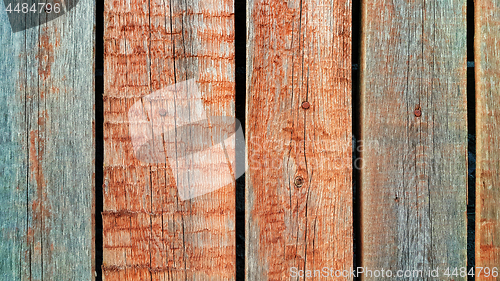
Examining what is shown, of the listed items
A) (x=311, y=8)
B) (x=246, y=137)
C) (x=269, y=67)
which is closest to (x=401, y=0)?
(x=311, y=8)

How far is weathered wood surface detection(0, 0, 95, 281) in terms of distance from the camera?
1304mm

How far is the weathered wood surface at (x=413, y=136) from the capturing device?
1.33 m

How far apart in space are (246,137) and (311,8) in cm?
60

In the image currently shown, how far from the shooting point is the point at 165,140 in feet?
4.28

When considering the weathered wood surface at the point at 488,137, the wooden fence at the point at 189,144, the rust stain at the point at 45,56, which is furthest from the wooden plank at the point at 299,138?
the rust stain at the point at 45,56

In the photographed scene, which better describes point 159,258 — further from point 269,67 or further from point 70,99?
point 269,67

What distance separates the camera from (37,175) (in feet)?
4.29

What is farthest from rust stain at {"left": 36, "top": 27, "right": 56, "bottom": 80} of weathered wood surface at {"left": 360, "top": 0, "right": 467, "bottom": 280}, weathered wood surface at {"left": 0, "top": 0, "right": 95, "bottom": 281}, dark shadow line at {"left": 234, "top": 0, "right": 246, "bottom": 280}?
weathered wood surface at {"left": 360, "top": 0, "right": 467, "bottom": 280}

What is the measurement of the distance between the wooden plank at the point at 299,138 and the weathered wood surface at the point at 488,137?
577 millimetres

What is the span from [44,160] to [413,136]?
152cm

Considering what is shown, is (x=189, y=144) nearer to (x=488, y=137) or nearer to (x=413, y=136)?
(x=413, y=136)

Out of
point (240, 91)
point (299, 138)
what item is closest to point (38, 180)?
point (240, 91)

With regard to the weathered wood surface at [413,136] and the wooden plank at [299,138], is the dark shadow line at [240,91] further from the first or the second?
the weathered wood surface at [413,136]

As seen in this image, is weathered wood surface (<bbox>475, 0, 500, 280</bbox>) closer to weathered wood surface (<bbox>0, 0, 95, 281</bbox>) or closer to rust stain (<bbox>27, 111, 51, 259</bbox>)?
weathered wood surface (<bbox>0, 0, 95, 281</bbox>)
